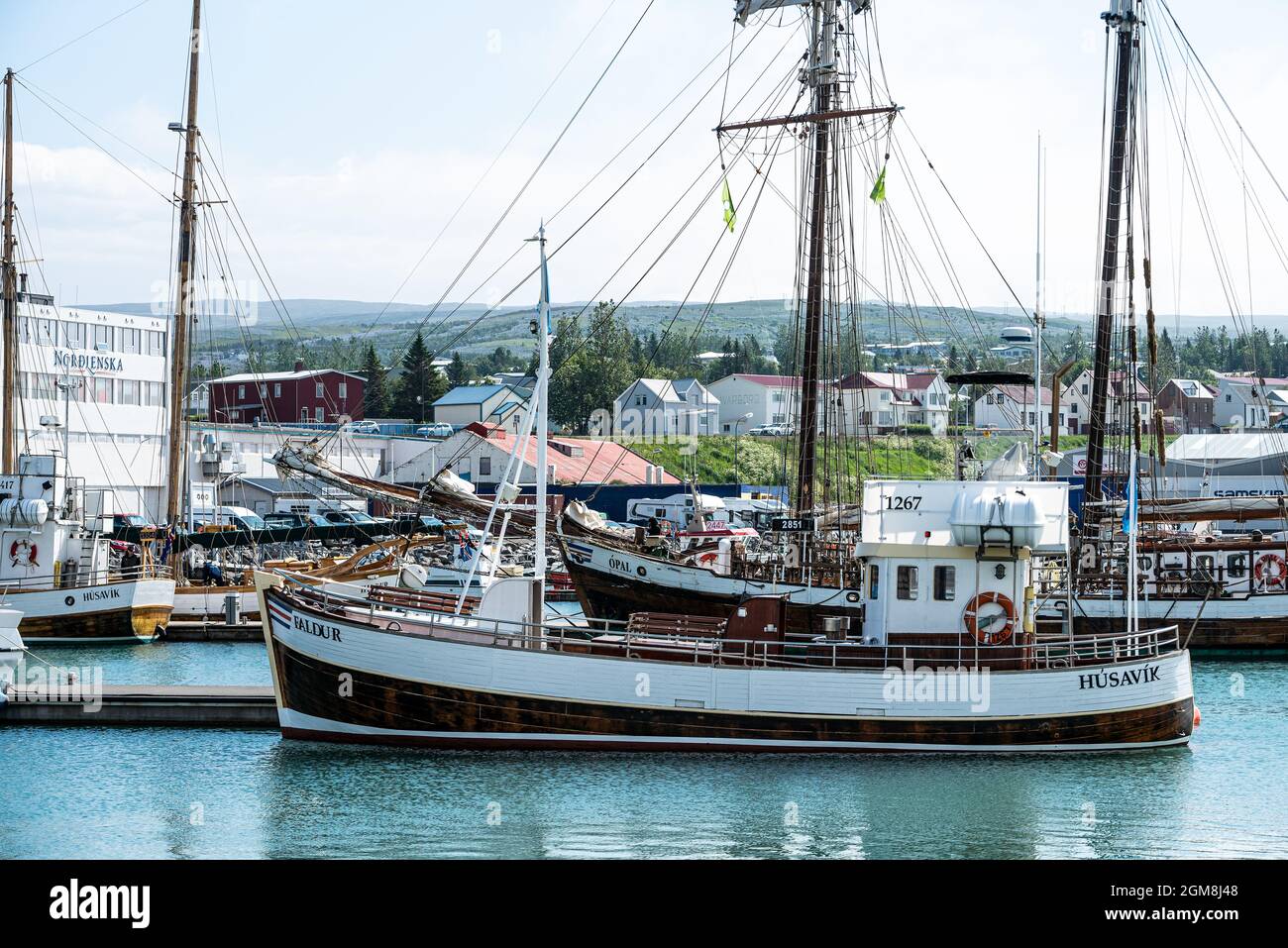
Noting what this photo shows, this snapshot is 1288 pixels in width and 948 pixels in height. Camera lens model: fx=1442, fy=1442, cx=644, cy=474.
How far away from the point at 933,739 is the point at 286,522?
51542mm

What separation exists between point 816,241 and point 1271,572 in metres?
19.3

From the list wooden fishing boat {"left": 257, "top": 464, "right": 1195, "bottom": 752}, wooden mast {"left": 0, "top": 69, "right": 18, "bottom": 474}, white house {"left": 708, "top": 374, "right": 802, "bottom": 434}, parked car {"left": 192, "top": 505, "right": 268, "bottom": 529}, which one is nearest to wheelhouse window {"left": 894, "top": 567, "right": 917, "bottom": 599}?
wooden fishing boat {"left": 257, "top": 464, "right": 1195, "bottom": 752}

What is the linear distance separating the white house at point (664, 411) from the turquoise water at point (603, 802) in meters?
99.0

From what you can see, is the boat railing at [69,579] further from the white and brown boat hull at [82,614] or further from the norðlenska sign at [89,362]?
the norðlenska sign at [89,362]

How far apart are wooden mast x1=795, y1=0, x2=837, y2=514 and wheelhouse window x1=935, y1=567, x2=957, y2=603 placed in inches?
494

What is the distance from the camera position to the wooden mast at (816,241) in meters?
41.1

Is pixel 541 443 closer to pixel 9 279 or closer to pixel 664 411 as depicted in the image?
pixel 9 279

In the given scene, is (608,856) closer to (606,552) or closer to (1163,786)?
(1163,786)

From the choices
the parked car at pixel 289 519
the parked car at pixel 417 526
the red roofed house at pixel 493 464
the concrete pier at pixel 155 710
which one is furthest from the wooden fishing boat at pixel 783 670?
the red roofed house at pixel 493 464

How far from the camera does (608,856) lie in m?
21.0

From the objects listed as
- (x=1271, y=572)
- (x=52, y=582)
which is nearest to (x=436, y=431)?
(x=52, y=582)

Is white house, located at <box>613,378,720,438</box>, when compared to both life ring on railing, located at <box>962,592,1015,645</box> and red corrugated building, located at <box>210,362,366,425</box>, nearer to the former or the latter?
red corrugated building, located at <box>210,362,366,425</box>

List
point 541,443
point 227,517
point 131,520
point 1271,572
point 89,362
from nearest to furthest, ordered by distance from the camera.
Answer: point 541,443
point 1271,572
point 131,520
point 227,517
point 89,362

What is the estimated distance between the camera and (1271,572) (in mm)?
47281
